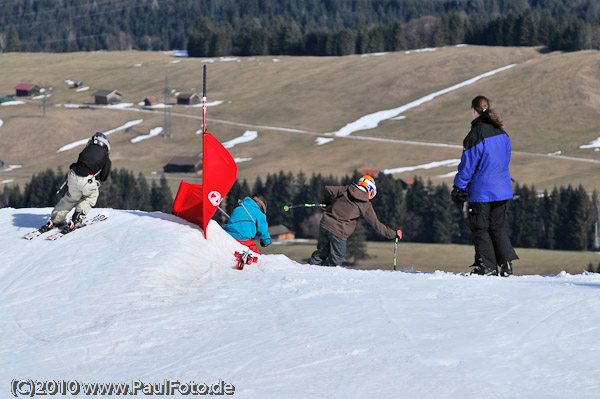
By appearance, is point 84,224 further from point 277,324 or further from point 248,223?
point 277,324

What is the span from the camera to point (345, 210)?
13047mm

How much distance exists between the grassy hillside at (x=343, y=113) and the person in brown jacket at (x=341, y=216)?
284ft

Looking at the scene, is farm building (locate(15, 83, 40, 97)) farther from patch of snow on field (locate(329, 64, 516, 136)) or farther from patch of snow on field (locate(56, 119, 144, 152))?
patch of snow on field (locate(329, 64, 516, 136))

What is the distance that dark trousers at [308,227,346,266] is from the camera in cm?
1295

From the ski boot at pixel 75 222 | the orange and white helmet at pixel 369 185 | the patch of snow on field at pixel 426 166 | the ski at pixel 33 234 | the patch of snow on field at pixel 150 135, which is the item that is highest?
the orange and white helmet at pixel 369 185

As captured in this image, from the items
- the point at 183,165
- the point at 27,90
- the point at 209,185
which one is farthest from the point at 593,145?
the point at 27,90

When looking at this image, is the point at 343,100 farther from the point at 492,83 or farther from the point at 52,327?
the point at 52,327

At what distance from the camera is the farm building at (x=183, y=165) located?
119938 millimetres

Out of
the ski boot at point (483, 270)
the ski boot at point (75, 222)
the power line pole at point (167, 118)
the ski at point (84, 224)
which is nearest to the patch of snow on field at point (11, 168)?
the power line pole at point (167, 118)

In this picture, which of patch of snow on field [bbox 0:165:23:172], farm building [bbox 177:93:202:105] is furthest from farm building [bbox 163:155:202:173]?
farm building [bbox 177:93:202:105]

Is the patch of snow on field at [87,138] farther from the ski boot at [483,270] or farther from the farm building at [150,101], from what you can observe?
the ski boot at [483,270]

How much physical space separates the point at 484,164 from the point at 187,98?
155m

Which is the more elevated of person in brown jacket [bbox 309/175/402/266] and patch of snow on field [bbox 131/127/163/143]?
person in brown jacket [bbox 309/175/402/266]

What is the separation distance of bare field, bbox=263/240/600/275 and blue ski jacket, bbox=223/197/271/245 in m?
54.7
